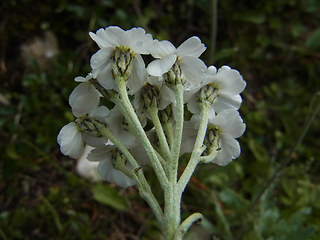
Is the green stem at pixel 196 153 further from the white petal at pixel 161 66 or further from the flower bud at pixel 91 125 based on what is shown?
the flower bud at pixel 91 125

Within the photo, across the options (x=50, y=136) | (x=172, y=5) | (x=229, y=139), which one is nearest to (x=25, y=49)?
(x=50, y=136)

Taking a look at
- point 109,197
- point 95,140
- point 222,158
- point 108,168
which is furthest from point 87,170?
point 222,158

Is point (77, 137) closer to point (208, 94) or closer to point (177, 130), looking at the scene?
point (177, 130)

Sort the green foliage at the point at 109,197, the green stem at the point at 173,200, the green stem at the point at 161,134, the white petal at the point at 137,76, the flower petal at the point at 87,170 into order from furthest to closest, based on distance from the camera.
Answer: the flower petal at the point at 87,170 → the green foliage at the point at 109,197 → the white petal at the point at 137,76 → the green stem at the point at 161,134 → the green stem at the point at 173,200

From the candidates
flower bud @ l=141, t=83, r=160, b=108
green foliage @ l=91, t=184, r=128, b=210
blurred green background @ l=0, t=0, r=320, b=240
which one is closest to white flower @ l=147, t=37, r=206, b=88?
flower bud @ l=141, t=83, r=160, b=108

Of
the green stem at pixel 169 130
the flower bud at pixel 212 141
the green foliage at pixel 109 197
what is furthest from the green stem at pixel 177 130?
the green foliage at pixel 109 197

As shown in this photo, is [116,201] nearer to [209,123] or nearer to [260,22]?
[209,123]
